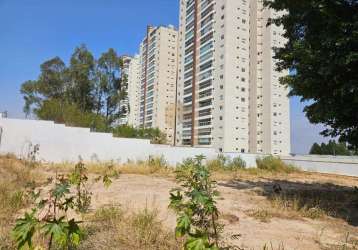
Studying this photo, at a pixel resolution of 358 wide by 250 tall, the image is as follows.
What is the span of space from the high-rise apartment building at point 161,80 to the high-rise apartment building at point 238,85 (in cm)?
1709

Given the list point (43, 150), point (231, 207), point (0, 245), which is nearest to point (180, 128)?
point (43, 150)

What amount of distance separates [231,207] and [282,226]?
2.07 m

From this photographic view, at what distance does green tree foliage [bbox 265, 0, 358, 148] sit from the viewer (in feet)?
22.0

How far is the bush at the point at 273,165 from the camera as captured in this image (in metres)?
24.9

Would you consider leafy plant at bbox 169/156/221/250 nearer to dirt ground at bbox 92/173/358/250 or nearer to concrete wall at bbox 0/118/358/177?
dirt ground at bbox 92/173/358/250

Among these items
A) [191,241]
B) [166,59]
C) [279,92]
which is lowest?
[191,241]

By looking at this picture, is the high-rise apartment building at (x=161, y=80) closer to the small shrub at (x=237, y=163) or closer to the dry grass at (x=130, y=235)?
the small shrub at (x=237, y=163)

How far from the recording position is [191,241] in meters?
2.58

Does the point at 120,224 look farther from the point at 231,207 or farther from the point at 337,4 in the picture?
the point at 337,4

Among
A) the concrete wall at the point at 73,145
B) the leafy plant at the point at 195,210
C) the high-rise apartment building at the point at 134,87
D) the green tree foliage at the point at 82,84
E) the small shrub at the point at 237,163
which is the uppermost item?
the high-rise apartment building at the point at 134,87

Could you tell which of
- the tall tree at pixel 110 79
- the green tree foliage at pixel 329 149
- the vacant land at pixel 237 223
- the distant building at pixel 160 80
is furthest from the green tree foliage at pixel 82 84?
the green tree foliage at pixel 329 149

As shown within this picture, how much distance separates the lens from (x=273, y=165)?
83.2ft

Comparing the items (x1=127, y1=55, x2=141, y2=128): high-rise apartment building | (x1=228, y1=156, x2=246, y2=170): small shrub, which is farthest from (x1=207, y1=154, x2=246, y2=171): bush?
(x1=127, y1=55, x2=141, y2=128): high-rise apartment building

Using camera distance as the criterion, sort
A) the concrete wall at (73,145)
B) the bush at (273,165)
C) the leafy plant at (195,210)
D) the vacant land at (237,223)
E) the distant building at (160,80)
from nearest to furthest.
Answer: the leafy plant at (195,210) → the vacant land at (237,223) → the concrete wall at (73,145) → the bush at (273,165) → the distant building at (160,80)
